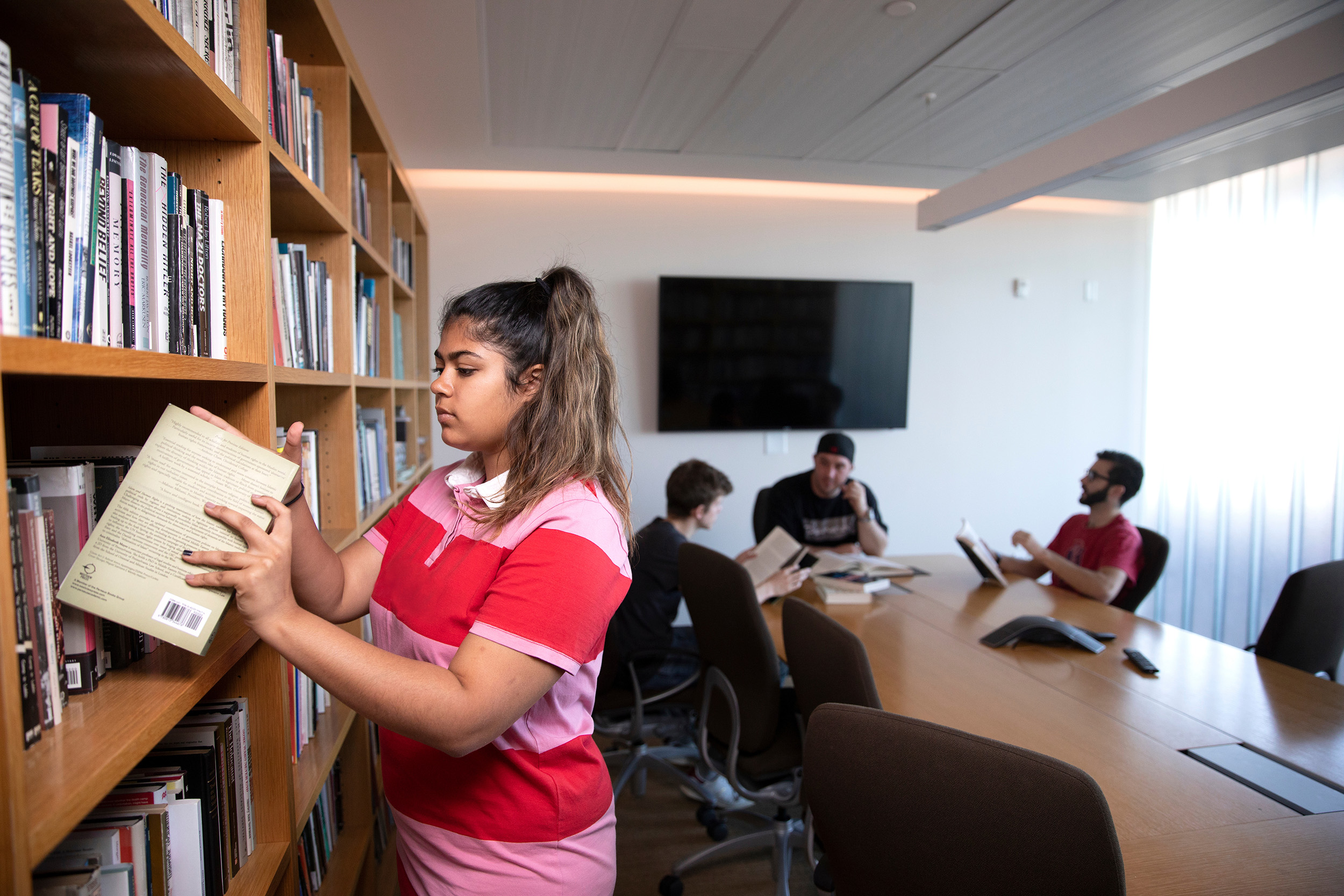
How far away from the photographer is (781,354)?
4551 millimetres

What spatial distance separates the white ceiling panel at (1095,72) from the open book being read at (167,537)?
2.94 m

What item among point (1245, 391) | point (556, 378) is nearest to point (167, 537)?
point (556, 378)

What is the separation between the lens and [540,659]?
0.87 m

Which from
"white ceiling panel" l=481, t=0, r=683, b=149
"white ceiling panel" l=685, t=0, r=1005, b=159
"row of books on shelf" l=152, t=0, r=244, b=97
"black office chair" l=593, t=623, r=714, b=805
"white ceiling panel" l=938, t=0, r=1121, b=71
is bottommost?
"black office chair" l=593, t=623, r=714, b=805

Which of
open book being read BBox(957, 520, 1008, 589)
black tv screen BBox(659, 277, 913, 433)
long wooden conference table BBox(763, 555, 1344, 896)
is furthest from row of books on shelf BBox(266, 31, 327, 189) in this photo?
black tv screen BBox(659, 277, 913, 433)

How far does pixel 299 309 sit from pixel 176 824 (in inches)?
38.6

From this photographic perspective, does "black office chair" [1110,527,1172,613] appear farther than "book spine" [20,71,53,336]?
Yes

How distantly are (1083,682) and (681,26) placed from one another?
238 cm

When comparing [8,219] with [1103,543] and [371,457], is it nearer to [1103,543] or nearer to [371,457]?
[371,457]

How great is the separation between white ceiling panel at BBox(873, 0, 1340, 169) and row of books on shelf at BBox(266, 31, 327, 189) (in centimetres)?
248

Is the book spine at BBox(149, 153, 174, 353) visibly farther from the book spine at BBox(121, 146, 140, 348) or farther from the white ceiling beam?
the white ceiling beam

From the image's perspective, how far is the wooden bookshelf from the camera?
2.07 feet

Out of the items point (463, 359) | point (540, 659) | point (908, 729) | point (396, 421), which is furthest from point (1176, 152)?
point (396, 421)

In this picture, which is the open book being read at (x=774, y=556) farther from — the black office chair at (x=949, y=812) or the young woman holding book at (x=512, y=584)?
the young woman holding book at (x=512, y=584)
